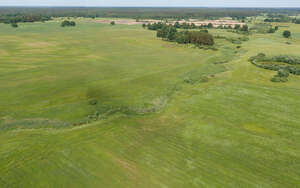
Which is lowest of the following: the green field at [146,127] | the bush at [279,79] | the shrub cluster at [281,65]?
the green field at [146,127]

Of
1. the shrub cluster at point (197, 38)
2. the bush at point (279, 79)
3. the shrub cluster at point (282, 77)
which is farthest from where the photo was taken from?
the shrub cluster at point (197, 38)

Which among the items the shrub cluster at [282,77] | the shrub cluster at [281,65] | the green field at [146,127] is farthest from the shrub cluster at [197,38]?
the shrub cluster at [282,77]

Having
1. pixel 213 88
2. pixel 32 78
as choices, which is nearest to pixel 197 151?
pixel 213 88

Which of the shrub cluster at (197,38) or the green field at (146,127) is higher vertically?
the shrub cluster at (197,38)

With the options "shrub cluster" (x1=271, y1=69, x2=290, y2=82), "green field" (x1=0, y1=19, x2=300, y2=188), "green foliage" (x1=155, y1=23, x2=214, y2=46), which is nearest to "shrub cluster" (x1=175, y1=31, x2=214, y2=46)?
"green foliage" (x1=155, y1=23, x2=214, y2=46)

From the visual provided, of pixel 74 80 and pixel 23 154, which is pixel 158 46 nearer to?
pixel 74 80

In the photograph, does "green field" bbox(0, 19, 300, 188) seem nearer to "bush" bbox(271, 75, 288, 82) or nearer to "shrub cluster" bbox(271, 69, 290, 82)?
"bush" bbox(271, 75, 288, 82)

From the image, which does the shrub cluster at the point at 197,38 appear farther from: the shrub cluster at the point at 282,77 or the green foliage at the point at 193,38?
the shrub cluster at the point at 282,77

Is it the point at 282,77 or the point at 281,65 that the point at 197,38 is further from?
the point at 282,77
